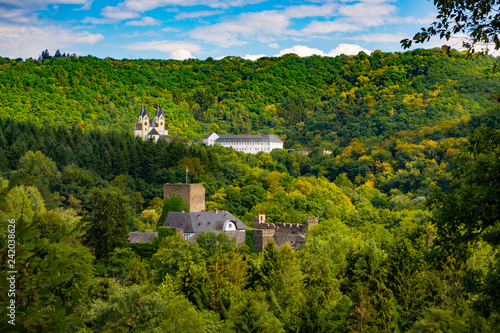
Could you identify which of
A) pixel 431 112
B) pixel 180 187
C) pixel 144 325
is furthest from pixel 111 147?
pixel 431 112

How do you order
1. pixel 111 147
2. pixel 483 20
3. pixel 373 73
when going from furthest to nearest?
pixel 373 73
pixel 111 147
pixel 483 20

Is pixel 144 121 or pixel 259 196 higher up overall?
pixel 144 121

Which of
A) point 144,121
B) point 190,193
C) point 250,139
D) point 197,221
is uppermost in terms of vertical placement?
point 144,121

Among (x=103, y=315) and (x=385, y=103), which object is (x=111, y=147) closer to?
(x=103, y=315)

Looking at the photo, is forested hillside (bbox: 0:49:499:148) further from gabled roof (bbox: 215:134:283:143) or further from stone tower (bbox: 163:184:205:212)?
stone tower (bbox: 163:184:205:212)

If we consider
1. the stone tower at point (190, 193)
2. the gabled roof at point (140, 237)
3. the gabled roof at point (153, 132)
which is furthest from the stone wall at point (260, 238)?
the gabled roof at point (153, 132)

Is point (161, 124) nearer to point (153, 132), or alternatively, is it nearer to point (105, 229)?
point (153, 132)

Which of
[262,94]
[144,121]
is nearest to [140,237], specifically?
[144,121]
